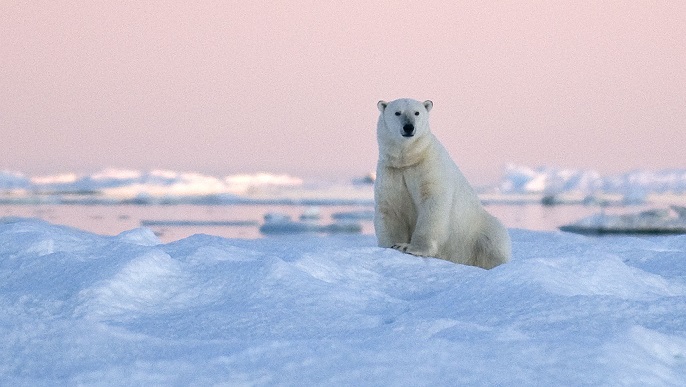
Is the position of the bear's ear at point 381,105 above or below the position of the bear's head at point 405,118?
above

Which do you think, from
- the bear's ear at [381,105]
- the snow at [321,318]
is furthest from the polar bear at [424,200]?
the snow at [321,318]

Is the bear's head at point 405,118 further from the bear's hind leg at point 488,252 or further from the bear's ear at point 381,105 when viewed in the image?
the bear's hind leg at point 488,252

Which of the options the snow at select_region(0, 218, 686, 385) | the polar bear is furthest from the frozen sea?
the polar bear

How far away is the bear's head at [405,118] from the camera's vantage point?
4852mm

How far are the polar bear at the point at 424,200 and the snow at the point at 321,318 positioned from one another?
0.68m

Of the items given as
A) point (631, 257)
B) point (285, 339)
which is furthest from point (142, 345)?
point (631, 257)

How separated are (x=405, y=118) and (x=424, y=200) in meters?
0.52

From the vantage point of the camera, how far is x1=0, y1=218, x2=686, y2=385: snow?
7.29 feet

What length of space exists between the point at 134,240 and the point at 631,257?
3.21 m

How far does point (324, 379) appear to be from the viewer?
2158 mm

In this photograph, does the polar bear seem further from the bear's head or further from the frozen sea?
the frozen sea

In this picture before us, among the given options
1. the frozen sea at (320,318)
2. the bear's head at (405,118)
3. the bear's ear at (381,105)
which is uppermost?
the bear's ear at (381,105)

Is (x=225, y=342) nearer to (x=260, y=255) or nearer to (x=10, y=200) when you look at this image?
(x=260, y=255)

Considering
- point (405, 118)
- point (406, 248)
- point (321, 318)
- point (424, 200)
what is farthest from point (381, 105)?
point (321, 318)
